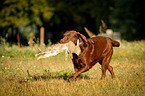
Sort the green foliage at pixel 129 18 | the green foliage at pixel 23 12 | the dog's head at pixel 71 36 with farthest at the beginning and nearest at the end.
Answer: the green foliage at pixel 129 18, the green foliage at pixel 23 12, the dog's head at pixel 71 36

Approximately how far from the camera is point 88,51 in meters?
5.38

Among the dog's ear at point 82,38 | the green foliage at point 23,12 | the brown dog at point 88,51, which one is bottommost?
the brown dog at point 88,51

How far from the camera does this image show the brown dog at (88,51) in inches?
203

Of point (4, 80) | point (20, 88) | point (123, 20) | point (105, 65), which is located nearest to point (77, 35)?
point (105, 65)

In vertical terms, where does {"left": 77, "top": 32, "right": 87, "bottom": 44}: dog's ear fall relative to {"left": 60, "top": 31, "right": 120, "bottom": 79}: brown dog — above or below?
above

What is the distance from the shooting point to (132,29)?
32531 mm

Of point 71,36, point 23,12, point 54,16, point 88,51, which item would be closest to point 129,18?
point 54,16

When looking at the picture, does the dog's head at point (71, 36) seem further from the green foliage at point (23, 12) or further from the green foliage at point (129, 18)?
the green foliage at point (129, 18)

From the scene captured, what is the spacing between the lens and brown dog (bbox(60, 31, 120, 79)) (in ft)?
16.9

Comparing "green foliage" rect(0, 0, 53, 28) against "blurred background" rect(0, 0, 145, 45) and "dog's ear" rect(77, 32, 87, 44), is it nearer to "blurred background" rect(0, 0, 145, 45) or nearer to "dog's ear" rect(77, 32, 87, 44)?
"blurred background" rect(0, 0, 145, 45)

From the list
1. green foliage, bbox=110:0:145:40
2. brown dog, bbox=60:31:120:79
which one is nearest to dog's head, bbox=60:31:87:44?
brown dog, bbox=60:31:120:79

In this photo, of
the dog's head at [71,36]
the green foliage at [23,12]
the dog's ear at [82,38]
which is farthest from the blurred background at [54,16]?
the dog's head at [71,36]

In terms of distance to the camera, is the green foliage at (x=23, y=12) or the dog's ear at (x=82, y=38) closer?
the dog's ear at (x=82, y=38)

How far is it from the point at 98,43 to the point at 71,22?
19.8 m
